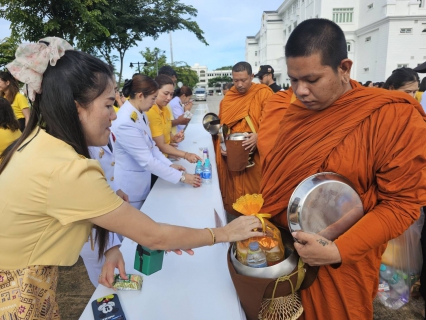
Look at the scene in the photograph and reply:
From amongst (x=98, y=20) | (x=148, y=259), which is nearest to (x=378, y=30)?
(x=98, y=20)

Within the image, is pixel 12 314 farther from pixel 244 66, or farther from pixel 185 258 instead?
pixel 244 66

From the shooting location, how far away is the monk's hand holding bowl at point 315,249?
3.26 ft

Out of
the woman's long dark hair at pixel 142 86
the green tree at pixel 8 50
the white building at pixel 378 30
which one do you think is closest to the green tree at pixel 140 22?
the green tree at pixel 8 50

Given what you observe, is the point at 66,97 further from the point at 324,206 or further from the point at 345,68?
the point at 345,68

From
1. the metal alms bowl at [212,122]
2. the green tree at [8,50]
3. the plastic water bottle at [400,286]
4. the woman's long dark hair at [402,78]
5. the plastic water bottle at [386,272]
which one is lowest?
the plastic water bottle at [400,286]

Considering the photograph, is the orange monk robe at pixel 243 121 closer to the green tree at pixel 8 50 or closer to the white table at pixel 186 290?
the white table at pixel 186 290

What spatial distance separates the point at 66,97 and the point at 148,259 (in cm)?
65

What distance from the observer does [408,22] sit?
2344 cm

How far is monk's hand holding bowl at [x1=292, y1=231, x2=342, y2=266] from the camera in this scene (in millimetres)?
992

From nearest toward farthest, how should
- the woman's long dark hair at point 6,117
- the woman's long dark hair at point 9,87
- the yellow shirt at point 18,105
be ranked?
the woman's long dark hair at point 6,117
the woman's long dark hair at point 9,87
the yellow shirt at point 18,105

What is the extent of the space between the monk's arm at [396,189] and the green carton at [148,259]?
67 centimetres

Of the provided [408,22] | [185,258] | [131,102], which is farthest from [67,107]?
[408,22]

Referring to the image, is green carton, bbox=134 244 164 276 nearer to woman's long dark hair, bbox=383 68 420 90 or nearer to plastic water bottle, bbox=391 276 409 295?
plastic water bottle, bbox=391 276 409 295

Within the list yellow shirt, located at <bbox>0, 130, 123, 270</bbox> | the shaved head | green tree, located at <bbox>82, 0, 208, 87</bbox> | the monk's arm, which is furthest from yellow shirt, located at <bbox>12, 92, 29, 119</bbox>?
green tree, located at <bbox>82, 0, 208, 87</bbox>
